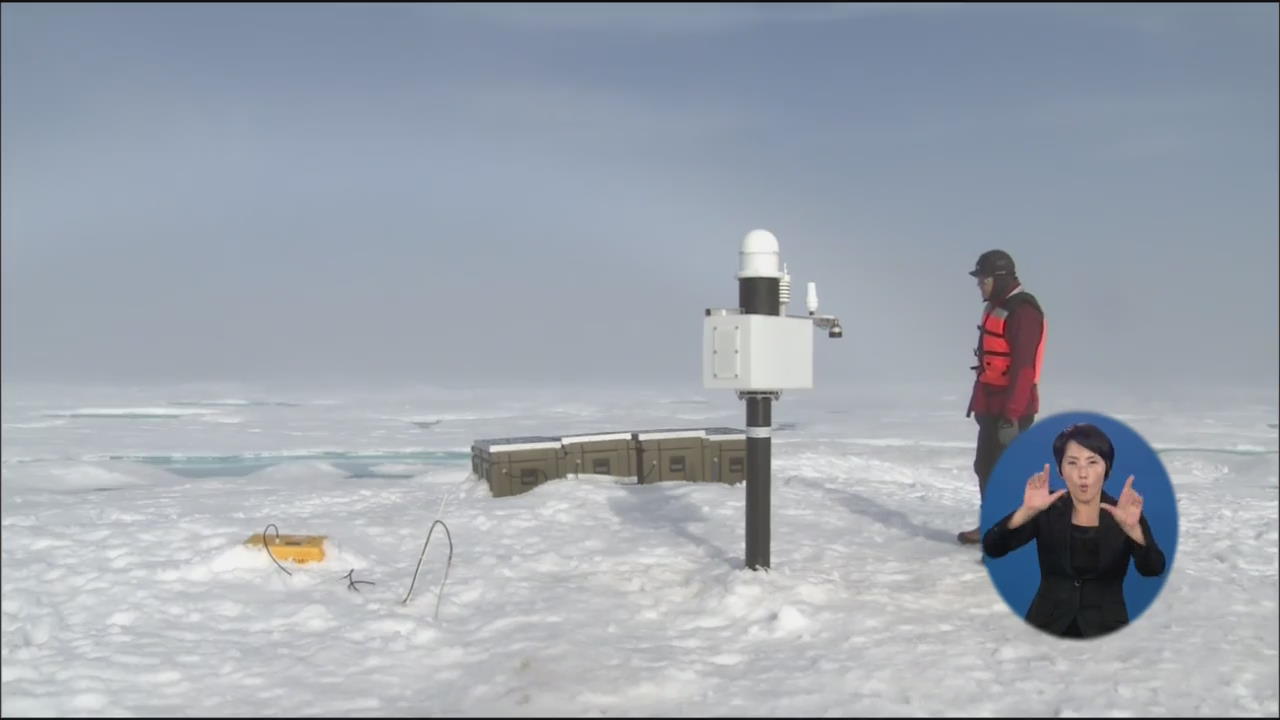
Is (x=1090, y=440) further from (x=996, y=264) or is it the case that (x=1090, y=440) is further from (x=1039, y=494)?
(x=996, y=264)

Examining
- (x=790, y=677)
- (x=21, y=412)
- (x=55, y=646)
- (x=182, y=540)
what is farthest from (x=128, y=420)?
(x=790, y=677)

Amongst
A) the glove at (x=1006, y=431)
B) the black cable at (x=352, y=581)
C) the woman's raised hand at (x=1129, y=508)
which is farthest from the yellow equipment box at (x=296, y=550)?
the woman's raised hand at (x=1129, y=508)

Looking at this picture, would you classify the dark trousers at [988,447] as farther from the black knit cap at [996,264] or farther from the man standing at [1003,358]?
the black knit cap at [996,264]

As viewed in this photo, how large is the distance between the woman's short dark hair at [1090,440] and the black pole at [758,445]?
6.62 ft

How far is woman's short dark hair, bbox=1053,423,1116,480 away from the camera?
130 inches

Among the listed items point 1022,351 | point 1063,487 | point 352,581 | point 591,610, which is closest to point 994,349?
point 1022,351

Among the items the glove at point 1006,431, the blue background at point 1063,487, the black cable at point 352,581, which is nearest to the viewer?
the blue background at point 1063,487

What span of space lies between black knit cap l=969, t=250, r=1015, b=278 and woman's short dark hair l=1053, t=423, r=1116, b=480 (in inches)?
116

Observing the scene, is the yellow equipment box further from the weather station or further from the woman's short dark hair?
the woman's short dark hair

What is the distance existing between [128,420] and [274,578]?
24.5 metres

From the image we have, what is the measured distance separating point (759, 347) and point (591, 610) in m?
1.72

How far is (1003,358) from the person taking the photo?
611cm

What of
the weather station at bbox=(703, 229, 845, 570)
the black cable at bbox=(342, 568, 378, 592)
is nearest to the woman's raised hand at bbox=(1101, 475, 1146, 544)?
the weather station at bbox=(703, 229, 845, 570)

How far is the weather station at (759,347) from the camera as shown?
17.3 feet
